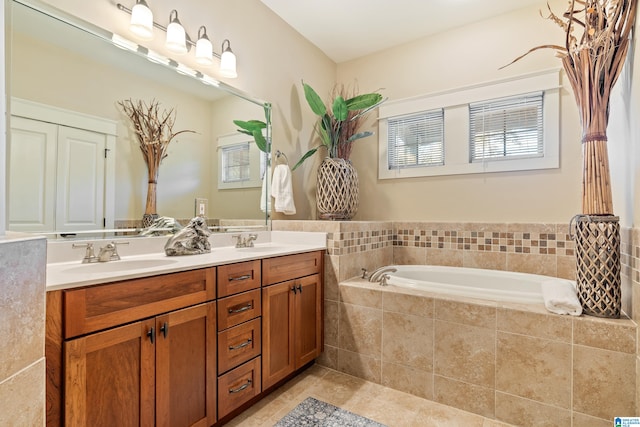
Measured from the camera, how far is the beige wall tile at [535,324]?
1.53 meters

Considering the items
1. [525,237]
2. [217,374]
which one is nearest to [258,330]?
[217,374]

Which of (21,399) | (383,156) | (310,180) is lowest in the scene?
(21,399)

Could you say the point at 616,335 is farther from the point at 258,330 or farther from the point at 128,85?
the point at 128,85

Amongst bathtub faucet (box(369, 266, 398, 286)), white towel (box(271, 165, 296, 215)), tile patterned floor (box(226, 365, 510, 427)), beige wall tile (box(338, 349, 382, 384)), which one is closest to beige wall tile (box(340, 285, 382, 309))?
bathtub faucet (box(369, 266, 398, 286))

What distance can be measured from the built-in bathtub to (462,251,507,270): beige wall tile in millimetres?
70

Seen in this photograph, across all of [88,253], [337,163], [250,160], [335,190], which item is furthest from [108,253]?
[337,163]

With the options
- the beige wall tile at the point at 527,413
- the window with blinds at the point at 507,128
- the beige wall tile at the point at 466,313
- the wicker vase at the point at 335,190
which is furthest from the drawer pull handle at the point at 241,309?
the window with blinds at the point at 507,128

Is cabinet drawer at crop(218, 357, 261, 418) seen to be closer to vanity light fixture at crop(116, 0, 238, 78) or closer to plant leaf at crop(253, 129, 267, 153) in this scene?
plant leaf at crop(253, 129, 267, 153)

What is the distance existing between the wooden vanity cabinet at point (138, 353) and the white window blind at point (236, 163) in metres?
1.02

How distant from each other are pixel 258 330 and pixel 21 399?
3.58 feet

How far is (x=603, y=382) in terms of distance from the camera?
56.7 inches

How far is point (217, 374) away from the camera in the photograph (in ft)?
4.81

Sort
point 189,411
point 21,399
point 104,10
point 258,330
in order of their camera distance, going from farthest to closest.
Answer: point 258,330 → point 104,10 → point 189,411 → point 21,399

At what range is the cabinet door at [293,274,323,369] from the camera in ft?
6.57
